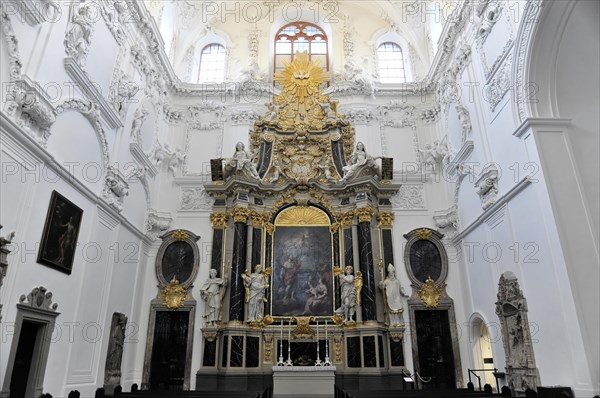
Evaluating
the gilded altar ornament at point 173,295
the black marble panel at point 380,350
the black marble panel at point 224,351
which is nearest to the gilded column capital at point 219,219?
the gilded altar ornament at point 173,295

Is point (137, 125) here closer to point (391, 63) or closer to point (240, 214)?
point (240, 214)

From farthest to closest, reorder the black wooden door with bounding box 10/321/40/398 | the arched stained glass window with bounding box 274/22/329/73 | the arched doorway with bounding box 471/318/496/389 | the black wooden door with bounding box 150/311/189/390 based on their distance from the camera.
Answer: the arched stained glass window with bounding box 274/22/329/73
the black wooden door with bounding box 150/311/189/390
the arched doorway with bounding box 471/318/496/389
the black wooden door with bounding box 10/321/40/398

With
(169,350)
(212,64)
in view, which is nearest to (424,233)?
(169,350)

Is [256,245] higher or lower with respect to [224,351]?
higher

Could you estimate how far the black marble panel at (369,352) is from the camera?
1268 centimetres

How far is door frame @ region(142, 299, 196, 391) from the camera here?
13.0m

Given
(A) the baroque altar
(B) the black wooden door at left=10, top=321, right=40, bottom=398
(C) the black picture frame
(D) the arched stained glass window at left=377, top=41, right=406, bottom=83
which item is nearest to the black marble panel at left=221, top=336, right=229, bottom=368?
(A) the baroque altar

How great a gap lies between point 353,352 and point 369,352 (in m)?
0.52

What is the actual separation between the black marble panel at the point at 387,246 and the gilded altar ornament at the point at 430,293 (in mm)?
1340

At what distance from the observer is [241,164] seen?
1482 cm

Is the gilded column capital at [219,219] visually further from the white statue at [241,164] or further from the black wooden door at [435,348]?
the black wooden door at [435,348]

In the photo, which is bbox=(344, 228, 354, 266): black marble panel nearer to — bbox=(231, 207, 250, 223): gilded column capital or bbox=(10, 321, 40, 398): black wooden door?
bbox=(231, 207, 250, 223): gilded column capital

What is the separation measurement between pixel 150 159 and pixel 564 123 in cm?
1214

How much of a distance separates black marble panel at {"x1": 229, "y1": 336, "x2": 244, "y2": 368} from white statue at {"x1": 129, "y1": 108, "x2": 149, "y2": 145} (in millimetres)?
6872
